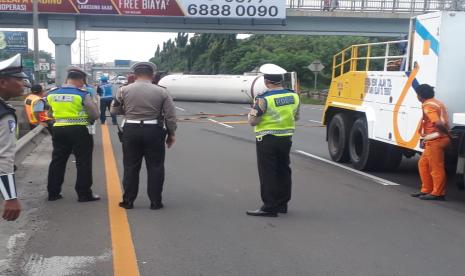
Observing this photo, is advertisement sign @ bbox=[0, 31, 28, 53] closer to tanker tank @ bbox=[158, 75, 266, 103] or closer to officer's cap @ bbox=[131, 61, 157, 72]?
tanker tank @ bbox=[158, 75, 266, 103]

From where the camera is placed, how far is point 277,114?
700cm

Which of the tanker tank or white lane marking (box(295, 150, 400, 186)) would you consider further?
the tanker tank

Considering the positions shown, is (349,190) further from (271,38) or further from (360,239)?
(271,38)

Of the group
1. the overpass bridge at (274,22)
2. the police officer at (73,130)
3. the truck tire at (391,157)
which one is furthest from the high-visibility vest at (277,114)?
the overpass bridge at (274,22)

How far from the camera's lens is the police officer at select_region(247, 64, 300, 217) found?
697 centimetres

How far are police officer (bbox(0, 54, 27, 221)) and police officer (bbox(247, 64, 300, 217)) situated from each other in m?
3.53

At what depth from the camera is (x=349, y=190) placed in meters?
8.91

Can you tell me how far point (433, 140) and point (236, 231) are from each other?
336 cm

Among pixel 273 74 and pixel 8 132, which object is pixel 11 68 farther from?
pixel 273 74

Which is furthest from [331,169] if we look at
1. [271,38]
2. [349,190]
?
[271,38]

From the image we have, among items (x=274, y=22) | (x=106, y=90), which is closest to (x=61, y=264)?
(x=106, y=90)

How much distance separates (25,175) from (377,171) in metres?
6.10

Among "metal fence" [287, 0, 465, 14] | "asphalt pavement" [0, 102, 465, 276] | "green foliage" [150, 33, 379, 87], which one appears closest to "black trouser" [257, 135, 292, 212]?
"asphalt pavement" [0, 102, 465, 276]

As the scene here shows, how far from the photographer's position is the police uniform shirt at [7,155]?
370 cm
